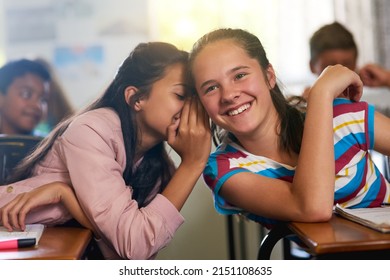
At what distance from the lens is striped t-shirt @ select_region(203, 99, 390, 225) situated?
0.97 metres

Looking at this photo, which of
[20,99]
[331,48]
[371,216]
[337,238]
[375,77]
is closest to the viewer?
[337,238]

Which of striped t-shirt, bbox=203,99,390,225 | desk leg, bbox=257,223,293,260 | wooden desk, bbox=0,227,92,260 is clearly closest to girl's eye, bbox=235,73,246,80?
striped t-shirt, bbox=203,99,390,225

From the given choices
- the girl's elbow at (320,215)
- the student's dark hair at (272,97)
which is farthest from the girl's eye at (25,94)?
the girl's elbow at (320,215)

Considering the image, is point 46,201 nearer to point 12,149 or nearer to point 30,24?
point 12,149

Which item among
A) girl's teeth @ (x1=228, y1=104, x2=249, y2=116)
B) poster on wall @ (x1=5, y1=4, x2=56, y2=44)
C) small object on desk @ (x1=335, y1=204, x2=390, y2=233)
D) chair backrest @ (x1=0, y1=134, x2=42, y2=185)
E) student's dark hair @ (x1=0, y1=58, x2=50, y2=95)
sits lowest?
small object on desk @ (x1=335, y1=204, x2=390, y2=233)

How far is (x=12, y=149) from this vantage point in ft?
3.30

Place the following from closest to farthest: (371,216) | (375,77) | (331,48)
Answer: (371,216)
(375,77)
(331,48)

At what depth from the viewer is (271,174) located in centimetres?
97

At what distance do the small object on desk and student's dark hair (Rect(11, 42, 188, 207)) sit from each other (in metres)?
0.31

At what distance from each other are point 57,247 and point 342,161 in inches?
20.7

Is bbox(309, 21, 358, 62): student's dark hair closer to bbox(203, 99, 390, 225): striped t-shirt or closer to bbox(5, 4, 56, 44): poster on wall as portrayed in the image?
bbox(203, 99, 390, 225): striped t-shirt

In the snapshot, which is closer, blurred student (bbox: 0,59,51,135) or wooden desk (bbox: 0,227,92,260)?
wooden desk (bbox: 0,227,92,260)

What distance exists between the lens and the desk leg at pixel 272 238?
0.92 m

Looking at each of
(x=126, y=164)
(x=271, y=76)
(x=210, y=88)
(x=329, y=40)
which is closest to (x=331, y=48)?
(x=329, y=40)
